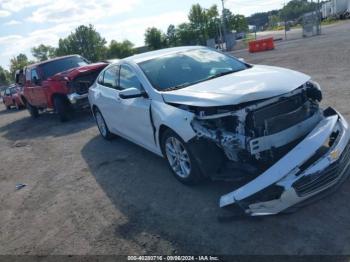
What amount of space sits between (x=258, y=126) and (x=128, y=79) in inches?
106

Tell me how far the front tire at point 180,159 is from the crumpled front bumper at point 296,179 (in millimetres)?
818

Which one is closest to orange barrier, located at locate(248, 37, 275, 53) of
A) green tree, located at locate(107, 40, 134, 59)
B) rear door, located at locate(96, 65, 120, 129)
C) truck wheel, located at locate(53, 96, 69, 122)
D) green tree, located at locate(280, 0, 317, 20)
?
Result: truck wheel, located at locate(53, 96, 69, 122)

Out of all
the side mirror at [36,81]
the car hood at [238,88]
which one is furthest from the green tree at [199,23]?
the car hood at [238,88]

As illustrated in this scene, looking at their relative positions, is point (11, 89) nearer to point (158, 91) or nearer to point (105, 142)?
point (105, 142)

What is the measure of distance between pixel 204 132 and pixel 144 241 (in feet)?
4.51

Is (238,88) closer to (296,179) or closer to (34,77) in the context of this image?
(296,179)

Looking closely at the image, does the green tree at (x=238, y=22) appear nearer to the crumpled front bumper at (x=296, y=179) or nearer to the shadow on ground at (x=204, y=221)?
the shadow on ground at (x=204, y=221)

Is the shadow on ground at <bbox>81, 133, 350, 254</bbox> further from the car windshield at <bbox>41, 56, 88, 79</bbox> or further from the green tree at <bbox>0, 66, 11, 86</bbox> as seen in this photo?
the green tree at <bbox>0, 66, 11, 86</bbox>

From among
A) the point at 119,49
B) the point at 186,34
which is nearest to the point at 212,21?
the point at 186,34

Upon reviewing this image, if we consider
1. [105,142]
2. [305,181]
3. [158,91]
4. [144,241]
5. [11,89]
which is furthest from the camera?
[11,89]

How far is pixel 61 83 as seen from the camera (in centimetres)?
1150

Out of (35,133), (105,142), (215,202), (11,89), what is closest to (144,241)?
(215,202)

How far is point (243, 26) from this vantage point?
277 ft

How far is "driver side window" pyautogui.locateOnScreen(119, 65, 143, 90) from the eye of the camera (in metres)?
5.69
